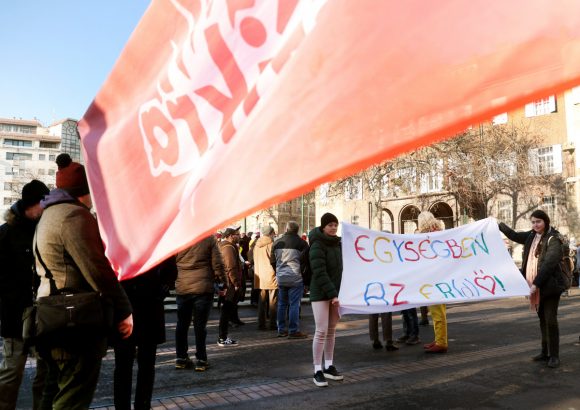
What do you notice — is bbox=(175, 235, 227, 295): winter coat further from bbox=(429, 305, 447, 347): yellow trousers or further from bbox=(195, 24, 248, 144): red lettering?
bbox=(195, 24, 248, 144): red lettering

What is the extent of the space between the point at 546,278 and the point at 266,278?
5643mm

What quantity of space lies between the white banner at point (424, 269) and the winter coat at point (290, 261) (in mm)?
2640

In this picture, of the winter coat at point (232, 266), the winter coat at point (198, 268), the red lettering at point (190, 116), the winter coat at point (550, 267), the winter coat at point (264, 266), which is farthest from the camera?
the winter coat at point (264, 266)

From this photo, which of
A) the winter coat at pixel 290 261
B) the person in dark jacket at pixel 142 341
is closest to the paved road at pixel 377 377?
the person in dark jacket at pixel 142 341

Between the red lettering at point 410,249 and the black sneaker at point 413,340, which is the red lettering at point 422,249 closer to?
the red lettering at point 410,249

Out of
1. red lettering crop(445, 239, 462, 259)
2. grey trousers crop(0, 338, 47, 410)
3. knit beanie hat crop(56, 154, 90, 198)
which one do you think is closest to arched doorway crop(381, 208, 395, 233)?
red lettering crop(445, 239, 462, 259)

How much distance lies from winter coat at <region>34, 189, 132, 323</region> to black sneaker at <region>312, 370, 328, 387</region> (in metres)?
3.27

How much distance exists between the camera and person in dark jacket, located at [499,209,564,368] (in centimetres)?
648

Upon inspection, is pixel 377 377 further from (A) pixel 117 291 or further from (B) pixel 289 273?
(A) pixel 117 291

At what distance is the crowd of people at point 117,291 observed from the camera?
2.92 metres

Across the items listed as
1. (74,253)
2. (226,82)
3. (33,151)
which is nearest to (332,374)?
(74,253)

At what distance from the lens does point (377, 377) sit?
6.09 m

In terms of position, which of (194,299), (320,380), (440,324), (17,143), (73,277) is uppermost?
(17,143)

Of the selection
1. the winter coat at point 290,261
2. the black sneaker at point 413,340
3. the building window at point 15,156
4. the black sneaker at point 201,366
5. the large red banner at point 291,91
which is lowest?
the black sneaker at point 413,340
